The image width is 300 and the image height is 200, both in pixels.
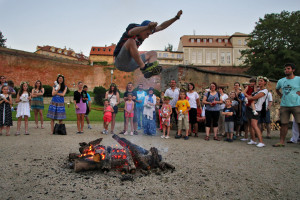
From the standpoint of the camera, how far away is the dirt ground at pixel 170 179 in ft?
8.90

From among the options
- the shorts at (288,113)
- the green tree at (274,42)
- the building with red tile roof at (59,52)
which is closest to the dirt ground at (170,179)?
the shorts at (288,113)

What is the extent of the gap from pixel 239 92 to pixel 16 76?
135 feet

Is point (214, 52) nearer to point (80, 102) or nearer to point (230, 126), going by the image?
point (230, 126)

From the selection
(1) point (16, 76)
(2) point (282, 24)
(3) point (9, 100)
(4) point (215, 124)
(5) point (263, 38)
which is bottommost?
(4) point (215, 124)

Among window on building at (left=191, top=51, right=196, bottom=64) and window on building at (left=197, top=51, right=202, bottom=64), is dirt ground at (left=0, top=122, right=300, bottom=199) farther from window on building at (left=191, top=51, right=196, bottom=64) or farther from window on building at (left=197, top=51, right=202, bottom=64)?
window on building at (left=197, top=51, right=202, bottom=64)

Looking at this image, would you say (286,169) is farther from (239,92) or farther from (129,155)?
(239,92)

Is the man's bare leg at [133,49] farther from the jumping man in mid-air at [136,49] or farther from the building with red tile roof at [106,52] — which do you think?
the building with red tile roof at [106,52]

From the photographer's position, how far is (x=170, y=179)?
3252 mm

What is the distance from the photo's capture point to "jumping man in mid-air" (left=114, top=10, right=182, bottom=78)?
278 centimetres

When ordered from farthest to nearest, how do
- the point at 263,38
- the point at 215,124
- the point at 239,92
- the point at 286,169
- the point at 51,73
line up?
1. the point at 51,73
2. the point at 263,38
3. the point at 239,92
4. the point at 215,124
5. the point at 286,169

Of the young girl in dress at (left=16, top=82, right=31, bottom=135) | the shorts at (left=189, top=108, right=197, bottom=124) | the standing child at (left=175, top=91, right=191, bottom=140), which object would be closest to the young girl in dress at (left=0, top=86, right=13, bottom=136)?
the young girl in dress at (left=16, top=82, right=31, bottom=135)

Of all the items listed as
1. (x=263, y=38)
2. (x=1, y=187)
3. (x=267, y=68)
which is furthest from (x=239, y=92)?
(x=263, y=38)

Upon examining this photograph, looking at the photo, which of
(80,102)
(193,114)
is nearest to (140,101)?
(193,114)

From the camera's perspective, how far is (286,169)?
12.4 feet
